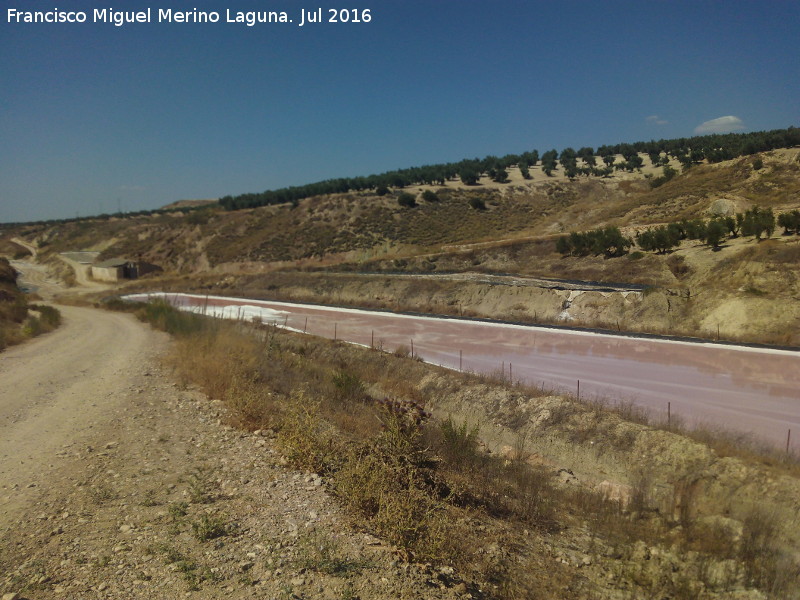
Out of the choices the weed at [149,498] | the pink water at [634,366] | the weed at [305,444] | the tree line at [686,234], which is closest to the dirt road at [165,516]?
the weed at [149,498]

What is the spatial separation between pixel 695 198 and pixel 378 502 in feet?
156

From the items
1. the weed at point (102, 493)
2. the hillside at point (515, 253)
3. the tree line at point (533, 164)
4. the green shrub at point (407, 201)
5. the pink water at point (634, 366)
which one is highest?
the tree line at point (533, 164)

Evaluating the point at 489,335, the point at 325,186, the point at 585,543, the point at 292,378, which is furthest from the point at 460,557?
the point at 325,186

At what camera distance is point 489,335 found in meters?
23.0

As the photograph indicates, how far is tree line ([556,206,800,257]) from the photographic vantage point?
28891 mm

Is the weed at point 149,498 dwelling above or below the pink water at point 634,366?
above

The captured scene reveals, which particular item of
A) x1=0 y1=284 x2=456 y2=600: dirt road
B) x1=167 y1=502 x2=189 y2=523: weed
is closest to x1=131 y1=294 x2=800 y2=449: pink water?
x1=0 y1=284 x2=456 y2=600: dirt road

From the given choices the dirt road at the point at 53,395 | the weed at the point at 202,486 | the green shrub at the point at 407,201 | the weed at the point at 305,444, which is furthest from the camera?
the green shrub at the point at 407,201

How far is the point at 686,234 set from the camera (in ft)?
110

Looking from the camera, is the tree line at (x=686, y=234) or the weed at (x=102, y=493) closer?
the weed at (x=102, y=493)

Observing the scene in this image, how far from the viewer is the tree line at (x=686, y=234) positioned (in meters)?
28.9

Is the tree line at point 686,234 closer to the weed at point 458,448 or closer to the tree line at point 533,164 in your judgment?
the weed at point 458,448

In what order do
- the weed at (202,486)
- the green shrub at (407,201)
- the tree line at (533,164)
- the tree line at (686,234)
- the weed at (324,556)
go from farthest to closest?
the tree line at (533,164) < the green shrub at (407,201) < the tree line at (686,234) < the weed at (202,486) < the weed at (324,556)

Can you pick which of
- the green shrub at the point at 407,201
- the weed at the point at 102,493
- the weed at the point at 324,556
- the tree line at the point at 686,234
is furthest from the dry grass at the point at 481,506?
the green shrub at the point at 407,201
